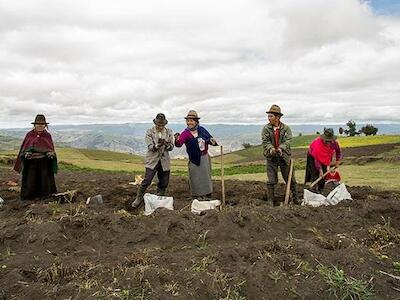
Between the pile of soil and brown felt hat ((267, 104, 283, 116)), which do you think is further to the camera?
brown felt hat ((267, 104, 283, 116))

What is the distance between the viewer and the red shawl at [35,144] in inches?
398

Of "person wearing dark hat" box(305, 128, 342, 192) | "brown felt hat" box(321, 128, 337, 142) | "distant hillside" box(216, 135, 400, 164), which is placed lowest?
"distant hillside" box(216, 135, 400, 164)

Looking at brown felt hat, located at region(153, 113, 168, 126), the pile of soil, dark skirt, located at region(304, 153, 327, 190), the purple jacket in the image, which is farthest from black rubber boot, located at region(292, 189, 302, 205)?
brown felt hat, located at region(153, 113, 168, 126)

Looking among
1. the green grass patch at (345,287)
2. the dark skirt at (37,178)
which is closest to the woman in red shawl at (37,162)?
the dark skirt at (37,178)

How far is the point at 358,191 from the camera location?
1137 cm

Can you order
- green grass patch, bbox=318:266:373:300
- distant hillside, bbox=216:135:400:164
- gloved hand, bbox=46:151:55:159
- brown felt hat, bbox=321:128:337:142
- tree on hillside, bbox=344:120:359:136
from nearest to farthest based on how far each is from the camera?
green grass patch, bbox=318:266:373:300, brown felt hat, bbox=321:128:337:142, gloved hand, bbox=46:151:55:159, distant hillside, bbox=216:135:400:164, tree on hillside, bbox=344:120:359:136

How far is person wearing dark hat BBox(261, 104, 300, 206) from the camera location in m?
9.15

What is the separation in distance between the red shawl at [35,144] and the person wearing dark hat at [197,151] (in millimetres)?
3030

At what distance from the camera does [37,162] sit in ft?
34.0

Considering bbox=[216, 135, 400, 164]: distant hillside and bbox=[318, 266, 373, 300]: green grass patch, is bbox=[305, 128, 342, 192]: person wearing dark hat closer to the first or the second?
bbox=[318, 266, 373, 300]: green grass patch

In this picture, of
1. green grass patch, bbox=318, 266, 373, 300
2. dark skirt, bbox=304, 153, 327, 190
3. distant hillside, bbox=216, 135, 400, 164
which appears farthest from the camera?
distant hillside, bbox=216, 135, 400, 164

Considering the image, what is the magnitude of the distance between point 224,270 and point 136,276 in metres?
0.88

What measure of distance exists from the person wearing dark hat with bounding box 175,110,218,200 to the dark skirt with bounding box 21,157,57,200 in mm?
3206

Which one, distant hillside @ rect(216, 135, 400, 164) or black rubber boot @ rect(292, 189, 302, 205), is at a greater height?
black rubber boot @ rect(292, 189, 302, 205)
